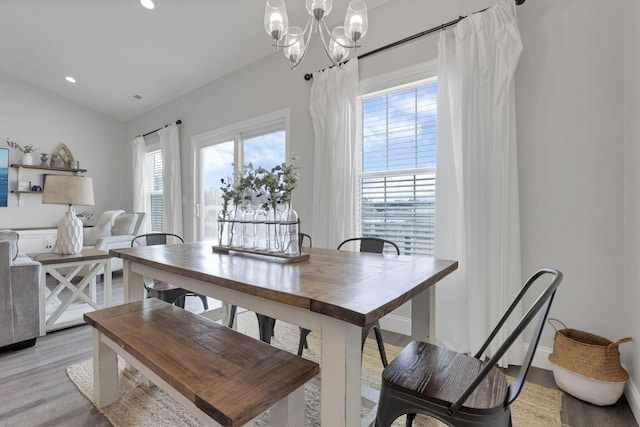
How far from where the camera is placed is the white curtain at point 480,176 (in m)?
2.03

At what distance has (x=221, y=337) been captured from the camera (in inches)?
51.0

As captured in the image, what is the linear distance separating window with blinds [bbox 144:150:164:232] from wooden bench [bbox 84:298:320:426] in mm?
4165

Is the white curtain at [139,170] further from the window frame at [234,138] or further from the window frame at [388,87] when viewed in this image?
the window frame at [388,87]

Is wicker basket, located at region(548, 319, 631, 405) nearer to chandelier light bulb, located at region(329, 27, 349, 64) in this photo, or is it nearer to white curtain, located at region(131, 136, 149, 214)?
chandelier light bulb, located at region(329, 27, 349, 64)

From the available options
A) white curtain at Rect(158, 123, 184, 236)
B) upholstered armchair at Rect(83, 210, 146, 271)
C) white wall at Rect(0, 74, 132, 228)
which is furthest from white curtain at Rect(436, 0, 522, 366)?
white wall at Rect(0, 74, 132, 228)

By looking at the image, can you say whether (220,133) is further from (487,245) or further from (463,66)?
(487,245)

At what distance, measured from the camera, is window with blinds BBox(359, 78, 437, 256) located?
252 centimetres

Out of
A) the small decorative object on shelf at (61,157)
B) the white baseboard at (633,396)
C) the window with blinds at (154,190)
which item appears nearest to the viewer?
the white baseboard at (633,396)

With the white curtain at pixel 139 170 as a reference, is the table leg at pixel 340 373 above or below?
below

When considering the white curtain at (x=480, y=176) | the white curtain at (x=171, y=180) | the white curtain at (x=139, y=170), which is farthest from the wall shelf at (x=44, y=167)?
the white curtain at (x=480, y=176)

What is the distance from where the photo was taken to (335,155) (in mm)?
2820

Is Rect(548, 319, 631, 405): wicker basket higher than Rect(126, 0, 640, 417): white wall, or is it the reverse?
Rect(126, 0, 640, 417): white wall

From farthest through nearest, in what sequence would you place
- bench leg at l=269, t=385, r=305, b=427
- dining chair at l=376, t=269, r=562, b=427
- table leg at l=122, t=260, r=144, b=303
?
table leg at l=122, t=260, r=144, b=303 → bench leg at l=269, t=385, r=305, b=427 → dining chair at l=376, t=269, r=562, b=427

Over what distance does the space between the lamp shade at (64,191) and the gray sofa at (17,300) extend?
17.9 inches
